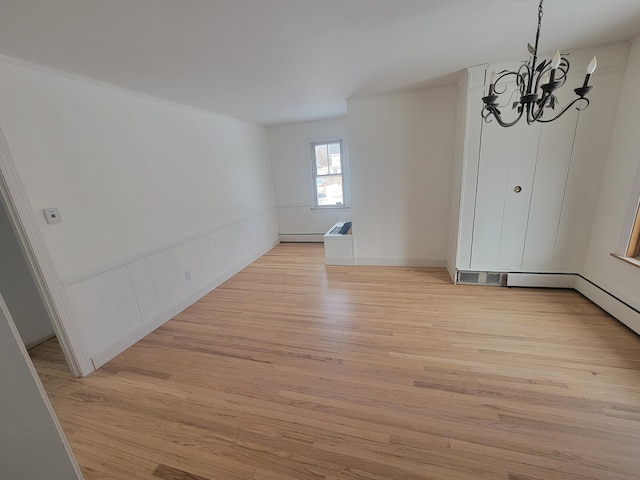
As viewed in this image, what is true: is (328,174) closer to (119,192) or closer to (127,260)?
(119,192)

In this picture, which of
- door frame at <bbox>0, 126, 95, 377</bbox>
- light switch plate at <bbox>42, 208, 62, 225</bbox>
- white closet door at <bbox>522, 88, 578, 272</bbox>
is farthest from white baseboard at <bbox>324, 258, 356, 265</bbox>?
light switch plate at <bbox>42, 208, 62, 225</bbox>

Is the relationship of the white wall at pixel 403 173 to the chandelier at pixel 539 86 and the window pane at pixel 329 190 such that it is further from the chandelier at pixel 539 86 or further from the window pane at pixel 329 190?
the chandelier at pixel 539 86

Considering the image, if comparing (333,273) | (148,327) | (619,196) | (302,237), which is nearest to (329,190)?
(302,237)

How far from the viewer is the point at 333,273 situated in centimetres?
397

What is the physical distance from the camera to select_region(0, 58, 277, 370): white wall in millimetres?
1912

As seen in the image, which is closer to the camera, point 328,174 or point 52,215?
Answer: point 52,215

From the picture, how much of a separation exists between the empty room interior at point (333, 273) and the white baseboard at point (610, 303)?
0.02 metres

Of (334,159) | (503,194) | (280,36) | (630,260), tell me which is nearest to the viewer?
(280,36)

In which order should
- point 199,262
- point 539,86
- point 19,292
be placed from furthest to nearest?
point 199,262 → point 19,292 → point 539,86

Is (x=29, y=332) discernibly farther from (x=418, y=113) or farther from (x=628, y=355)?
(x=628, y=355)

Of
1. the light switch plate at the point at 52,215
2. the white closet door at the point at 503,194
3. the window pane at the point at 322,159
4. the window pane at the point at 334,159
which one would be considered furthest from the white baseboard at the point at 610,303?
the light switch plate at the point at 52,215

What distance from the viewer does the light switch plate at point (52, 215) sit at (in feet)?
6.33

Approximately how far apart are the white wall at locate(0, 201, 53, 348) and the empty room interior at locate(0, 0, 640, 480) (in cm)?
Result: 2

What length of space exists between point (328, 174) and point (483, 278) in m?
3.42
